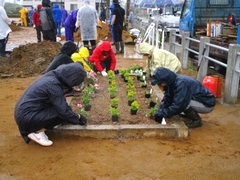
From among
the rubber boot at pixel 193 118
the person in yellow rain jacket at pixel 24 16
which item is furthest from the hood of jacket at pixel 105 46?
the person in yellow rain jacket at pixel 24 16

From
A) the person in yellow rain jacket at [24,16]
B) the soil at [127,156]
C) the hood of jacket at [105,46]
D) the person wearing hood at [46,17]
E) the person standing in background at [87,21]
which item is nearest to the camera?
the soil at [127,156]

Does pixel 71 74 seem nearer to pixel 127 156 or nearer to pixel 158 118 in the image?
pixel 127 156

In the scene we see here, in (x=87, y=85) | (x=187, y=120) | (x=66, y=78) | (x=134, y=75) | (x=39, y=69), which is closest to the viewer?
(x=66, y=78)

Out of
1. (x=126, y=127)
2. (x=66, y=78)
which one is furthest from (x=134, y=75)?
(x=66, y=78)

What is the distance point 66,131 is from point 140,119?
1142 millimetres

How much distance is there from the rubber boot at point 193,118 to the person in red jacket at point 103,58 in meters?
3.12

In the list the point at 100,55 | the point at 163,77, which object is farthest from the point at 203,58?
the point at 163,77

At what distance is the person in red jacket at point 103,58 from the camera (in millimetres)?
7293

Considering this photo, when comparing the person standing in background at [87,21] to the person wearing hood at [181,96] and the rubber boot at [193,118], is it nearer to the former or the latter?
the person wearing hood at [181,96]

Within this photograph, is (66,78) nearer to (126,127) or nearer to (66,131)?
(66,131)

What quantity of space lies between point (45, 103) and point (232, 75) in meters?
3.52

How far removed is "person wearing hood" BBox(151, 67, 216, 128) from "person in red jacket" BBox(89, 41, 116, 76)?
3001mm

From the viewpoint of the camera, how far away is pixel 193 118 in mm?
4758

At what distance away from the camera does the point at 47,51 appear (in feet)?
31.2
